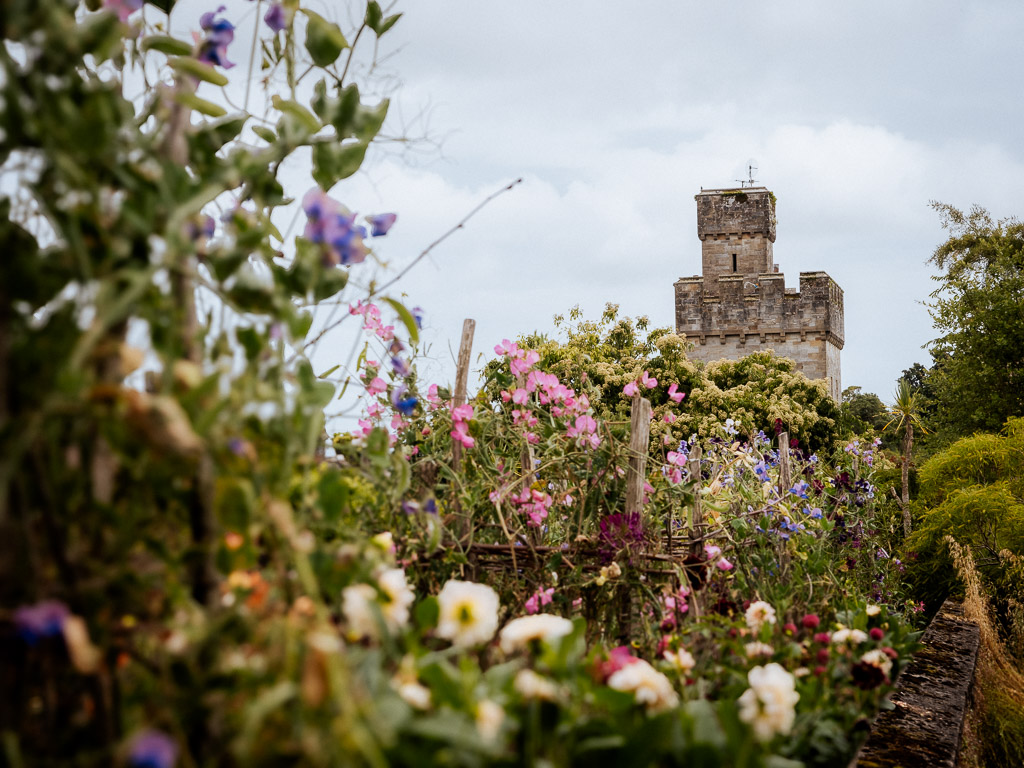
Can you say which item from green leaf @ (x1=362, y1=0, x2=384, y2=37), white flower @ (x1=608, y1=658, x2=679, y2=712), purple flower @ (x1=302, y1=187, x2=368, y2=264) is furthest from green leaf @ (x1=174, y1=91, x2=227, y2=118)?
white flower @ (x1=608, y1=658, x2=679, y2=712)

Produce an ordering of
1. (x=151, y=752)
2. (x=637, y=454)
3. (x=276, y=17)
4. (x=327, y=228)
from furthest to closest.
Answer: (x=637, y=454), (x=276, y=17), (x=327, y=228), (x=151, y=752)

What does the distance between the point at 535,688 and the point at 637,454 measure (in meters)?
1.89

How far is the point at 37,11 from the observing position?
0.70 meters

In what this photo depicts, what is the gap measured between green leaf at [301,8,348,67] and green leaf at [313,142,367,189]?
0.67ft

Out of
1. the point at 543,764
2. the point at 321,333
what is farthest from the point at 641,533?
the point at 543,764

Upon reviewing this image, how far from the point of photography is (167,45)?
3.80ft

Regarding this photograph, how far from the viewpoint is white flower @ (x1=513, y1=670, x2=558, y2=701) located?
820 millimetres

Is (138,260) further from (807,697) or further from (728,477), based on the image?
(728,477)

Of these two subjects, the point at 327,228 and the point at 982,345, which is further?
the point at 982,345

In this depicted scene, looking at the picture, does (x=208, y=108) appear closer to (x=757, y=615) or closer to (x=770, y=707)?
(x=770, y=707)

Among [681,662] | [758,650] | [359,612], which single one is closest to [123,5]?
[359,612]

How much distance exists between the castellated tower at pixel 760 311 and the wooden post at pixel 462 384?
19304 mm

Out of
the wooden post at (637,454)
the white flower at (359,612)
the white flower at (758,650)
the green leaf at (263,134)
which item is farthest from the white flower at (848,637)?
the green leaf at (263,134)

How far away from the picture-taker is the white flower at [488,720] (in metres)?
0.74
